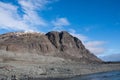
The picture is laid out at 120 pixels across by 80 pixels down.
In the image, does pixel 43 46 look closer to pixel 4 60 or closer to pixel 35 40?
pixel 35 40

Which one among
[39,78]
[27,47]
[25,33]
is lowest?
[39,78]

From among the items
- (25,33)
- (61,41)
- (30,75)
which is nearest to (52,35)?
(61,41)

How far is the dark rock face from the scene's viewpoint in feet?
341

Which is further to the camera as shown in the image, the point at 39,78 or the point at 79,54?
the point at 79,54

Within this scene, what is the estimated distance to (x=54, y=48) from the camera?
393ft

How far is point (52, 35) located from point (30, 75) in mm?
76591

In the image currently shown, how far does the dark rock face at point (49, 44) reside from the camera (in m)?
104

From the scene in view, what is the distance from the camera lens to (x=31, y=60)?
82.6 metres

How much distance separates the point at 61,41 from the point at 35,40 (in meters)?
17.3

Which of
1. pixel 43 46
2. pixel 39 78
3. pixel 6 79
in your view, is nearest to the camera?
pixel 6 79

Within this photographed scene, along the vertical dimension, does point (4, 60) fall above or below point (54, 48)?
below

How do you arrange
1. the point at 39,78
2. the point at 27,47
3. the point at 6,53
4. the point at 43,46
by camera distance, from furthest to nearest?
the point at 43,46, the point at 27,47, the point at 6,53, the point at 39,78

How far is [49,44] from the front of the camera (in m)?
119

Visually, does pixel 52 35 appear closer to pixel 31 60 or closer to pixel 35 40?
pixel 35 40
